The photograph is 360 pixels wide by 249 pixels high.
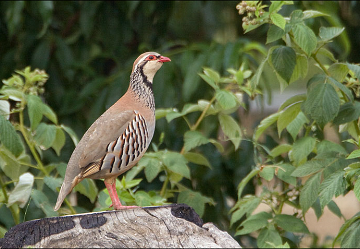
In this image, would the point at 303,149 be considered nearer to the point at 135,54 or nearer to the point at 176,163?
the point at 176,163

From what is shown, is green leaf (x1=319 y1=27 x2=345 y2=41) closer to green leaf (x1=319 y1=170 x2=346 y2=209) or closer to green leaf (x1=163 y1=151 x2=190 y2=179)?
green leaf (x1=319 y1=170 x2=346 y2=209)

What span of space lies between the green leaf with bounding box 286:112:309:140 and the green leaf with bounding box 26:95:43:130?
1.75 m

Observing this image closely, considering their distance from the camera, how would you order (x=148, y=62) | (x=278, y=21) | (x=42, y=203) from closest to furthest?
(x=278, y=21), (x=42, y=203), (x=148, y=62)

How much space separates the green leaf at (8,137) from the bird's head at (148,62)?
918 mm

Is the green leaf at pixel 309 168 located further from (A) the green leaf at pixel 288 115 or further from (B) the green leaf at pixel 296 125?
(B) the green leaf at pixel 296 125

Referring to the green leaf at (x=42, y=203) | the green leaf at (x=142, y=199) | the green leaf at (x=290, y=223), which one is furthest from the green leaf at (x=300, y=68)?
the green leaf at (x=42, y=203)

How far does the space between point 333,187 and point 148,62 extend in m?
1.48

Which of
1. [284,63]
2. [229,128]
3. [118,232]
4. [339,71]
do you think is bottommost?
[229,128]

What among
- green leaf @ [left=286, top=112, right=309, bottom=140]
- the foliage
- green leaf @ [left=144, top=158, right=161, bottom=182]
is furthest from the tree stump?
green leaf @ [left=286, top=112, right=309, bottom=140]

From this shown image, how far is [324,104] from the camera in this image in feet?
10.7

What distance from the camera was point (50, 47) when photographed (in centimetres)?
560

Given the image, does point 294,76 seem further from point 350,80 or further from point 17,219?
point 17,219

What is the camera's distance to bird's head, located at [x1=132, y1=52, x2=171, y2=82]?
361 cm

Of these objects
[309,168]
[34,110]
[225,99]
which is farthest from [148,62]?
[309,168]
